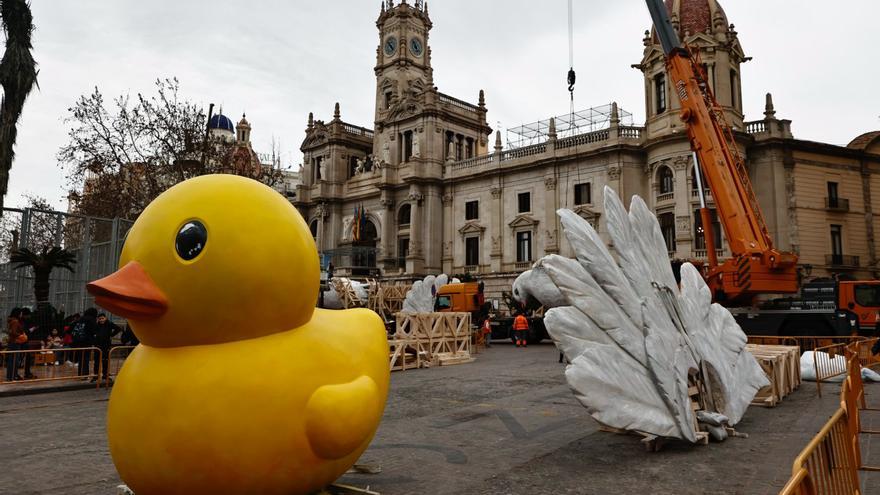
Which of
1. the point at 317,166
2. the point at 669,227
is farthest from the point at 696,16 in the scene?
the point at 317,166

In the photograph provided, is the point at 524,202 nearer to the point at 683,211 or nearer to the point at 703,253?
the point at 683,211

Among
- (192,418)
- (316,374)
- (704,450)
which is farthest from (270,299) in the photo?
(704,450)

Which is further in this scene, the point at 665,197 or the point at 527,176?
the point at 527,176

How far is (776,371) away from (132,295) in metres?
10.0

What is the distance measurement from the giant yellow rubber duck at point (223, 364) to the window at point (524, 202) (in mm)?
33307

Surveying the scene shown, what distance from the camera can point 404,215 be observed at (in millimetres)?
42531

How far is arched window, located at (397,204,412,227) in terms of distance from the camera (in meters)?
42.2

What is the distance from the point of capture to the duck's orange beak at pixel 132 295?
3.30 meters

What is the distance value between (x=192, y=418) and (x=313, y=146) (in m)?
48.0

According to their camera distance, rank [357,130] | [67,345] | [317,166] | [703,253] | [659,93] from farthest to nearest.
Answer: [357,130] < [317,166] < [659,93] < [703,253] < [67,345]

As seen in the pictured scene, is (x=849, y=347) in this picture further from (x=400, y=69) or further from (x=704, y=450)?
(x=400, y=69)

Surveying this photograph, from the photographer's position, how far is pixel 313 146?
49.2 metres

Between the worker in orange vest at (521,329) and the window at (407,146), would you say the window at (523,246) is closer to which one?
the window at (407,146)

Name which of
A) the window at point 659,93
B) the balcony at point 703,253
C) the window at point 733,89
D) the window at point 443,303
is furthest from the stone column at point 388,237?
the window at point 733,89
